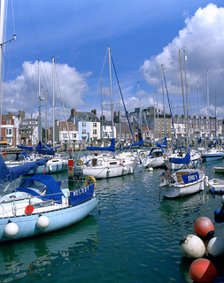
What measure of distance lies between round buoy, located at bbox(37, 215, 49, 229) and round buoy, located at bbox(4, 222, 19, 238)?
1.13 meters

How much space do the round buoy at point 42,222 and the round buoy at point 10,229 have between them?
3.69ft

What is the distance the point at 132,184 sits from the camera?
32.6 meters

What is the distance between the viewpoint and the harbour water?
1193 centimetres

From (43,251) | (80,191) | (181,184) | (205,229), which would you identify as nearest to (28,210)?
(43,251)

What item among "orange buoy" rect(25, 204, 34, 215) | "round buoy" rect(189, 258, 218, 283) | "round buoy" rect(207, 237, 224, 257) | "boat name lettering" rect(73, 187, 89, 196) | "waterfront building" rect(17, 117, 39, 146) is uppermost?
"waterfront building" rect(17, 117, 39, 146)

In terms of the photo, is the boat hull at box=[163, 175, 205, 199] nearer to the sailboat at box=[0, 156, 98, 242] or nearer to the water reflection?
the sailboat at box=[0, 156, 98, 242]

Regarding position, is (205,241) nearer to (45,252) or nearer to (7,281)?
(45,252)

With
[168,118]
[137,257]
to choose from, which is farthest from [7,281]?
[168,118]

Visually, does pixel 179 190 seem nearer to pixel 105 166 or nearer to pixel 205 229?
pixel 205 229

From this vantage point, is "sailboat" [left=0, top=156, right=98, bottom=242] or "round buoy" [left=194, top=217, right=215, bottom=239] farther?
"sailboat" [left=0, top=156, right=98, bottom=242]

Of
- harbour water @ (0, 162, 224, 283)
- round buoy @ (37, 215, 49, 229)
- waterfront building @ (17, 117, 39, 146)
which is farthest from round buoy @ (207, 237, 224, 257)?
waterfront building @ (17, 117, 39, 146)

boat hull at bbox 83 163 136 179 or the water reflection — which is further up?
boat hull at bbox 83 163 136 179

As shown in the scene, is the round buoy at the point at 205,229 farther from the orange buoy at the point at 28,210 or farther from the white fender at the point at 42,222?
the orange buoy at the point at 28,210

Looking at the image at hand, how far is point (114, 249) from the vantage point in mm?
14422
